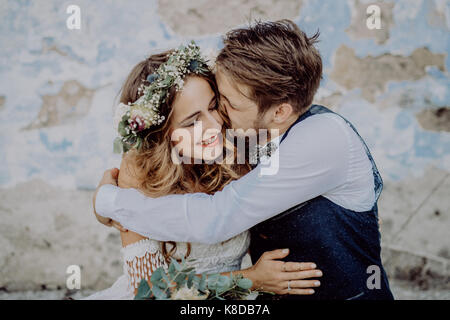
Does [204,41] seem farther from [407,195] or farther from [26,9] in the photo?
[407,195]

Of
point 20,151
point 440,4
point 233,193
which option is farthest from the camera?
point 20,151

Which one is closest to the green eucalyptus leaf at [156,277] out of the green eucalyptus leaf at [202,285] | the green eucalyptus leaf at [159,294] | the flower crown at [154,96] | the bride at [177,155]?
the green eucalyptus leaf at [159,294]

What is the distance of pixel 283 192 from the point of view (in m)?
1.86

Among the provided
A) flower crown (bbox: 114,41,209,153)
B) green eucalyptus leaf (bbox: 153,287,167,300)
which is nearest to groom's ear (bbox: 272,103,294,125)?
flower crown (bbox: 114,41,209,153)

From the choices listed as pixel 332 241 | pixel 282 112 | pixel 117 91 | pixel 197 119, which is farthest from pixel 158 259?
pixel 117 91

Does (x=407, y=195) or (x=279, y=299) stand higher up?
(x=407, y=195)

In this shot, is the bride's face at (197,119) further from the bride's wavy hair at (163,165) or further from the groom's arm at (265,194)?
the groom's arm at (265,194)

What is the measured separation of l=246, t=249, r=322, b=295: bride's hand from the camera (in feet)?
6.58

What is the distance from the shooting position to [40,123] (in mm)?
3496

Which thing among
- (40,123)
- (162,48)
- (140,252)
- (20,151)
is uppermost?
(162,48)

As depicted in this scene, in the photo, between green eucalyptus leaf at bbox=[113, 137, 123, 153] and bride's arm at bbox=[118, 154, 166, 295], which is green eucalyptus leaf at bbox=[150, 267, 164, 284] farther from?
green eucalyptus leaf at bbox=[113, 137, 123, 153]
